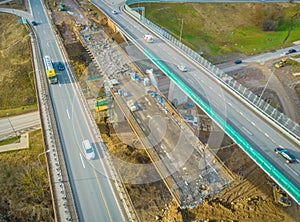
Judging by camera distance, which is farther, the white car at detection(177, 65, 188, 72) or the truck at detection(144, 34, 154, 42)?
the truck at detection(144, 34, 154, 42)

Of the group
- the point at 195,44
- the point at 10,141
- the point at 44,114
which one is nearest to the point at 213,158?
the point at 44,114

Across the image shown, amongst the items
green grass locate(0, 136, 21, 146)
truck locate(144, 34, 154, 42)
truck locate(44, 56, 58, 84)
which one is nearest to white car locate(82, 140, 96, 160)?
truck locate(44, 56, 58, 84)

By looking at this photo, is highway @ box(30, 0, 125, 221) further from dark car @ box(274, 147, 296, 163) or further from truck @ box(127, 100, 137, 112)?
dark car @ box(274, 147, 296, 163)

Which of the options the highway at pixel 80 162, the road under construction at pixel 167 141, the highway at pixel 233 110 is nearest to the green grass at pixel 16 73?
the highway at pixel 80 162

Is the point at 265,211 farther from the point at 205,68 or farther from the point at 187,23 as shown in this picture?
the point at 187,23

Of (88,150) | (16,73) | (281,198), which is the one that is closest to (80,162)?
(88,150)
